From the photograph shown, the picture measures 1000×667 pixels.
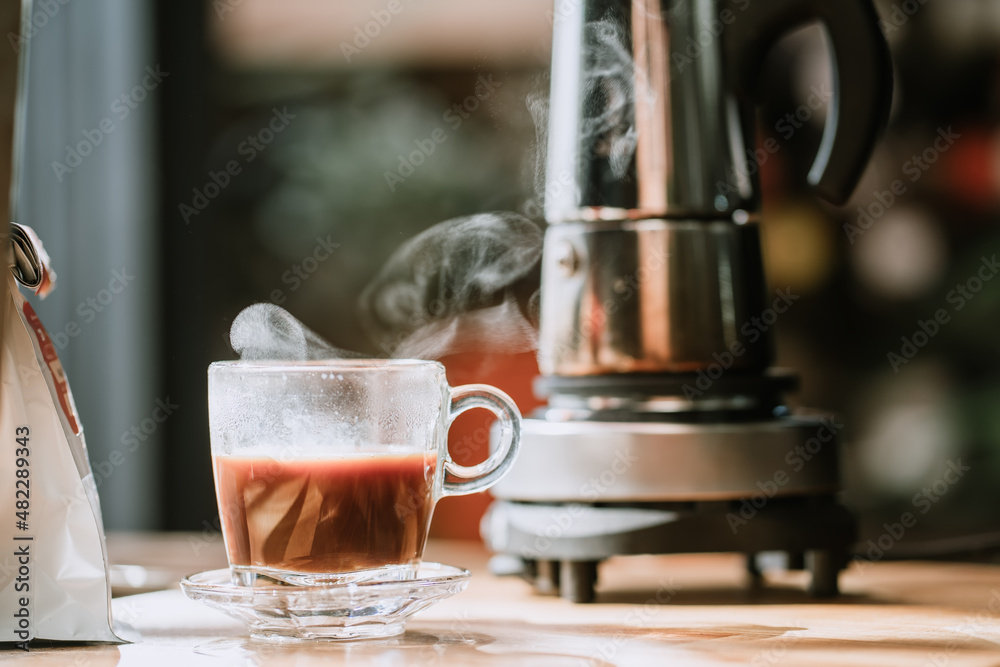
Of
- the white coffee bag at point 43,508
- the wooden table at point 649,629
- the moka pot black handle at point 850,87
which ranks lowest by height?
the wooden table at point 649,629

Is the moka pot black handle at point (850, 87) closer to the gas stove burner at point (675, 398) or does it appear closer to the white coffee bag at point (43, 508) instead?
the gas stove burner at point (675, 398)

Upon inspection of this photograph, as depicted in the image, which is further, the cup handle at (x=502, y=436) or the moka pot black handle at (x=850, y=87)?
the moka pot black handle at (x=850, y=87)

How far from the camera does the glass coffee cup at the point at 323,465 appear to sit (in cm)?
63

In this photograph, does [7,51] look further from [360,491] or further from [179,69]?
[179,69]

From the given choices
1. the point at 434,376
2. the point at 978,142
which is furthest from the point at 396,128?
the point at 434,376

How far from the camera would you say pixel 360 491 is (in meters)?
0.63

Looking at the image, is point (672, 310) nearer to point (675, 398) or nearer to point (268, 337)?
point (675, 398)

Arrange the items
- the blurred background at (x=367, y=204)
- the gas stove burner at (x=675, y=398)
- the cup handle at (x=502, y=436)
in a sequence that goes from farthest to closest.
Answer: the blurred background at (x=367, y=204), the gas stove burner at (x=675, y=398), the cup handle at (x=502, y=436)

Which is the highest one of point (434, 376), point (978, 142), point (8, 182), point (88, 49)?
point (88, 49)

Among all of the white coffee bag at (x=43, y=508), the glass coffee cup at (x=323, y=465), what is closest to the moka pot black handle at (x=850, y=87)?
the glass coffee cup at (x=323, y=465)

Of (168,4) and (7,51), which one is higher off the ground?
(168,4)

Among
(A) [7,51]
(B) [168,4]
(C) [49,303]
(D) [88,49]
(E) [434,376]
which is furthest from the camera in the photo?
(B) [168,4]

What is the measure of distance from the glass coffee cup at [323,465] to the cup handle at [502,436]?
3 centimetres

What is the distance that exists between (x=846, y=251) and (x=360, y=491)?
1629mm
